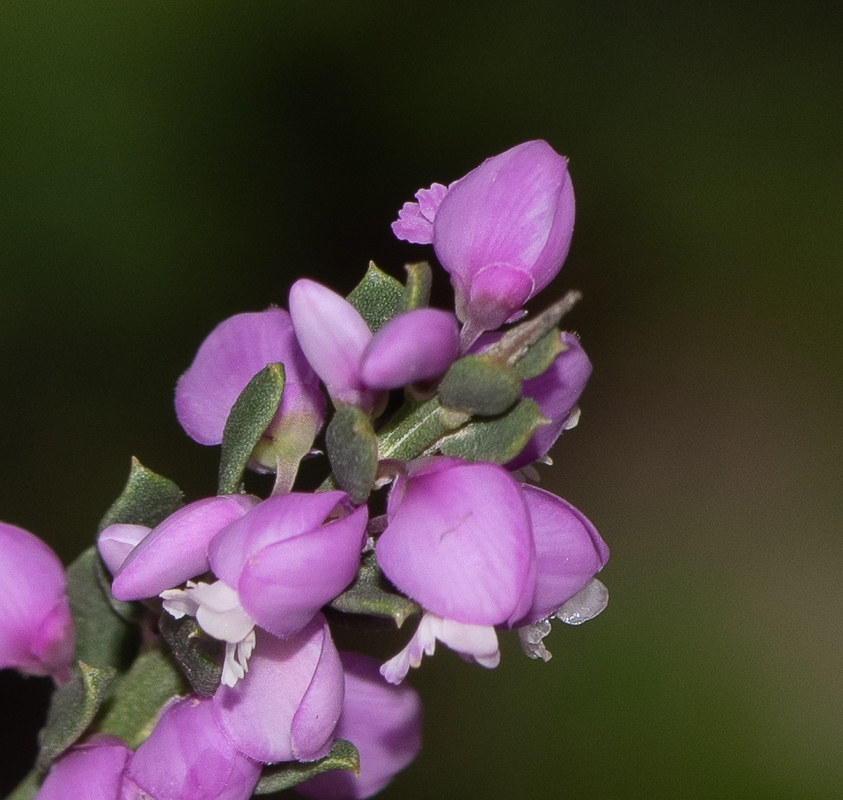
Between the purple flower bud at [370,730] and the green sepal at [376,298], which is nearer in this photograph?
the green sepal at [376,298]

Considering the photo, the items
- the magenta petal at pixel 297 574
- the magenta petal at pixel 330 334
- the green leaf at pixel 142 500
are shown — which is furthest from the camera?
the green leaf at pixel 142 500

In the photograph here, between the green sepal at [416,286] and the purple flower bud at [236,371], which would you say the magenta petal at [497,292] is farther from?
the purple flower bud at [236,371]

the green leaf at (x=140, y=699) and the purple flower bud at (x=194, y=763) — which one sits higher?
the purple flower bud at (x=194, y=763)

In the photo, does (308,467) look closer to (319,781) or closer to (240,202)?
(240,202)

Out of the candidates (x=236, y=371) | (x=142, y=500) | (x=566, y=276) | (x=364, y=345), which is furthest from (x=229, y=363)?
(x=566, y=276)

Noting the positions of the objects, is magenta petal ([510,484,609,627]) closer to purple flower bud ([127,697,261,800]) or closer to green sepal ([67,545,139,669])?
purple flower bud ([127,697,261,800])

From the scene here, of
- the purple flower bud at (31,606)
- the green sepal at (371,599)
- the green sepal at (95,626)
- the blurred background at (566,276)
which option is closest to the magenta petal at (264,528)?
the green sepal at (371,599)
